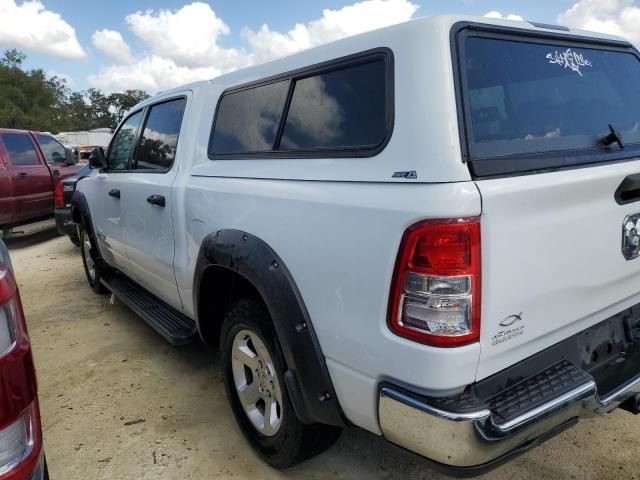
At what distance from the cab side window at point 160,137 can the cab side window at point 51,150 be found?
650 cm

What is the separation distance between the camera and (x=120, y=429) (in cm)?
286

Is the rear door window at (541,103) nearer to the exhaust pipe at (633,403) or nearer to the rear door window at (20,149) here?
the exhaust pipe at (633,403)

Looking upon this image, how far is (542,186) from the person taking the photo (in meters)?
1.65

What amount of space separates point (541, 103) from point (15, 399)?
211 centimetres

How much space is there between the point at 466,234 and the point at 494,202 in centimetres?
14

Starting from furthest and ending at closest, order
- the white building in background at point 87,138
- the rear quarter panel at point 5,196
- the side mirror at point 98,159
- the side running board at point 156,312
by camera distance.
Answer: the white building in background at point 87,138 < the rear quarter panel at point 5,196 < the side mirror at point 98,159 < the side running board at point 156,312

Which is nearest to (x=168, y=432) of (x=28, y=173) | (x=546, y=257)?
(x=546, y=257)

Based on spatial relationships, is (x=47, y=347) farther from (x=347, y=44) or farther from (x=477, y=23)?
(x=477, y=23)

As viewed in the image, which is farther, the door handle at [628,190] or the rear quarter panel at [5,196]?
the rear quarter panel at [5,196]

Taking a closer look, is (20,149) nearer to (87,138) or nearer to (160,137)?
(160,137)

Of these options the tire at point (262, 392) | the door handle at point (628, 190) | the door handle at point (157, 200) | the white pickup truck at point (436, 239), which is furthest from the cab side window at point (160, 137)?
the door handle at point (628, 190)

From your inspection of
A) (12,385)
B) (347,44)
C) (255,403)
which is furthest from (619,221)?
(12,385)

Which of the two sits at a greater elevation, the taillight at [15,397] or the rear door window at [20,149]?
the rear door window at [20,149]

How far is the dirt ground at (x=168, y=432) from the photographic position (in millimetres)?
2426
